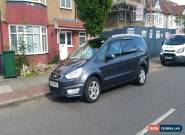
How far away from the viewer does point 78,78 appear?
6.64 m

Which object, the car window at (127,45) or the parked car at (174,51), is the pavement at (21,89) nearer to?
the car window at (127,45)

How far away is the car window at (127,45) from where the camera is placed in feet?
27.0

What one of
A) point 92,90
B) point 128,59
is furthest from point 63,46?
point 92,90

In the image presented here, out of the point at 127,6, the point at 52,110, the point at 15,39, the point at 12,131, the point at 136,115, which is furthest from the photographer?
the point at 127,6

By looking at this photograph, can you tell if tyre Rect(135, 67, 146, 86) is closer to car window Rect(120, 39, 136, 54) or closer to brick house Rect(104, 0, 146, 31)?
car window Rect(120, 39, 136, 54)

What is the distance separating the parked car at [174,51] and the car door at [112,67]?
7.46m

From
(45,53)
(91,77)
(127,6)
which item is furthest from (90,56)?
(127,6)

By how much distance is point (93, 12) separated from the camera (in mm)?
11430

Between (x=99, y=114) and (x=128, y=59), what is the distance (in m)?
3.03

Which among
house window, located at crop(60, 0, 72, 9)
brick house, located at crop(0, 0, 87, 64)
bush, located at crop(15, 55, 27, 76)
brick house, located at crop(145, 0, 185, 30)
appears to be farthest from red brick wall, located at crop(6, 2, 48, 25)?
brick house, located at crop(145, 0, 185, 30)

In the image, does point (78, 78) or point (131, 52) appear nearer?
point (78, 78)

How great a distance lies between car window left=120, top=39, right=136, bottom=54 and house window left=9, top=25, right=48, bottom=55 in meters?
6.65

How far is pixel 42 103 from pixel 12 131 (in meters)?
2.16

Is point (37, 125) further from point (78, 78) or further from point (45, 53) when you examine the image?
Result: point (45, 53)
